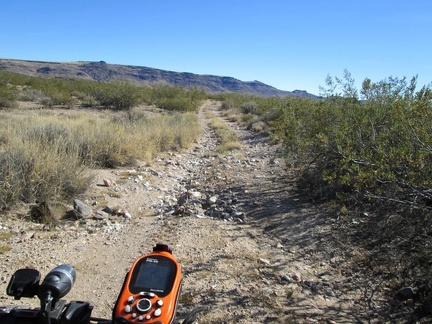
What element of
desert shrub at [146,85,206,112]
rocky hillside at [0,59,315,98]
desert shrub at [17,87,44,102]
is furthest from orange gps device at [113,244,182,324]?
rocky hillside at [0,59,315,98]

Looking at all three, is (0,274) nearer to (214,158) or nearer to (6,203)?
(6,203)

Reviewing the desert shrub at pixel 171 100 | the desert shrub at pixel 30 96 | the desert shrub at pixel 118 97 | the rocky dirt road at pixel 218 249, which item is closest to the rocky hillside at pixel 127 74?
the desert shrub at pixel 171 100

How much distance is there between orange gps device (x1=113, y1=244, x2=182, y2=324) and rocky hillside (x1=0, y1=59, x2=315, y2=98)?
8714 cm

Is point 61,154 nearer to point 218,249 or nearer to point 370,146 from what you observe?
point 218,249

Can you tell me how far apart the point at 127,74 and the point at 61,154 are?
142 m

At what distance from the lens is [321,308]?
11.0 feet

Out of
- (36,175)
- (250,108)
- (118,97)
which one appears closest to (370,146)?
(36,175)

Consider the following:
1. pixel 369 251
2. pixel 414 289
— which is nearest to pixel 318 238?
pixel 369 251

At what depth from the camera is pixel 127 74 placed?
141250mm

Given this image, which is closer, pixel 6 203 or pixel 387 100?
pixel 6 203

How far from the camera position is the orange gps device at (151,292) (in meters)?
1.75

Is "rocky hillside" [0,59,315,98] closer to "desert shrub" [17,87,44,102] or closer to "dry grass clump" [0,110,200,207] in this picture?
"desert shrub" [17,87,44,102]

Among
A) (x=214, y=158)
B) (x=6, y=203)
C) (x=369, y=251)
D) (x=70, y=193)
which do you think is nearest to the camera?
(x=369, y=251)

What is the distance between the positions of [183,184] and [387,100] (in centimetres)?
425
